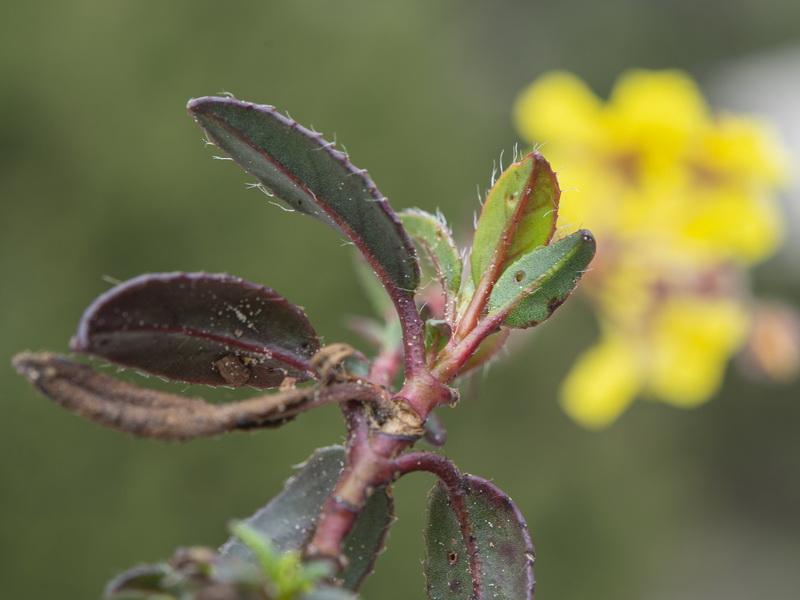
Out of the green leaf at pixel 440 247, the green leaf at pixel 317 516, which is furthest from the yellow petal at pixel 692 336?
the green leaf at pixel 317 516

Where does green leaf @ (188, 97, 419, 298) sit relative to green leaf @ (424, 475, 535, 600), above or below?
above

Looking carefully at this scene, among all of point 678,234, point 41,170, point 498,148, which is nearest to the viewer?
point 678,234

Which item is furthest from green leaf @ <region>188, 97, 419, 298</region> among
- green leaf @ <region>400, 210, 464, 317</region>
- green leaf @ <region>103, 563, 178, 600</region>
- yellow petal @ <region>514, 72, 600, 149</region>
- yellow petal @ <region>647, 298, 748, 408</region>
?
yellow petal @ <region>514, 72, 600, 149</region>

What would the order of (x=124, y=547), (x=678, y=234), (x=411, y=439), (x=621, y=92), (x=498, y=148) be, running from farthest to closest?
(x=498, y=148) → (x=124, y=547) → (x=621, y=92) → (x=678, y=234) → (x=411, y=439)

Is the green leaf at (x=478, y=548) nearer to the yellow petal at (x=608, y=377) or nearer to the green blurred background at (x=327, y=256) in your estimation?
the yellow petal at (x=608, y=377)

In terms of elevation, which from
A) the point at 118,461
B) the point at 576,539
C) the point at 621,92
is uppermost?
the point at 621,92

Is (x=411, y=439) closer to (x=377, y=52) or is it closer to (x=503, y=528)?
(x=503, y=528)

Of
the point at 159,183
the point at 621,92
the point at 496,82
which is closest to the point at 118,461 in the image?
the point at 159,183

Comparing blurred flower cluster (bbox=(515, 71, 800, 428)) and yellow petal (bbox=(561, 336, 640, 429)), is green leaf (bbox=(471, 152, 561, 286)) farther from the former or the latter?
yellow petal (bbox=(561, 336, 640, 429))
